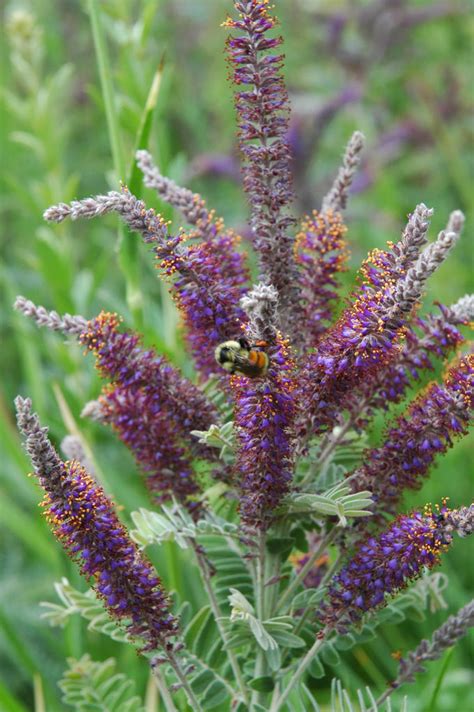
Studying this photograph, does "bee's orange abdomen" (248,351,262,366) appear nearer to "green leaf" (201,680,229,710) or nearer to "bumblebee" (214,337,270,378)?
"bumblebee" (214,337,270,378)

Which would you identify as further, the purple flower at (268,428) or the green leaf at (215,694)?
the green leaf at (215,694)

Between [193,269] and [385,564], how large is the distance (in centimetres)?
42

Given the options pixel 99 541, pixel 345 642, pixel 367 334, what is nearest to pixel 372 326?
pixel 367 334

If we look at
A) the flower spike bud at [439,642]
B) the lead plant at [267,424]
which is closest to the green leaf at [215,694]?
the lead plant at [267,424]

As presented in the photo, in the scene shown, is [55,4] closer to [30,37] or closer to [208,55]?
[208,55]

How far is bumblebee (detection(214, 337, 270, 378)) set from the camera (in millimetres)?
989

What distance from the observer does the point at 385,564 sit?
3.56ft

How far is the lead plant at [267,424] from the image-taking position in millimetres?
1040

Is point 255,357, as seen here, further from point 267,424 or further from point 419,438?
point 419,438

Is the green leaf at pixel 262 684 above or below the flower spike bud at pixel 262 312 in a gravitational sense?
below

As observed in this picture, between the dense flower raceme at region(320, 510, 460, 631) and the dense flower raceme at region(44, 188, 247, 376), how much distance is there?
31cm

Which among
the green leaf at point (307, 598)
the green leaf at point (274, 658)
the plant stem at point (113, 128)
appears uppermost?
the plant stem at point (113, 128)

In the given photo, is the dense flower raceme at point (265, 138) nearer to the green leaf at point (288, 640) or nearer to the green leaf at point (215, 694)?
the green leaf at point (288, 640)

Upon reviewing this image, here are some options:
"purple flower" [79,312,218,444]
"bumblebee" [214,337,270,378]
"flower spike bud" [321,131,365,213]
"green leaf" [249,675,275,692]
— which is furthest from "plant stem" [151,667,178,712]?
"flower spike bud" [321,131,365,213]
